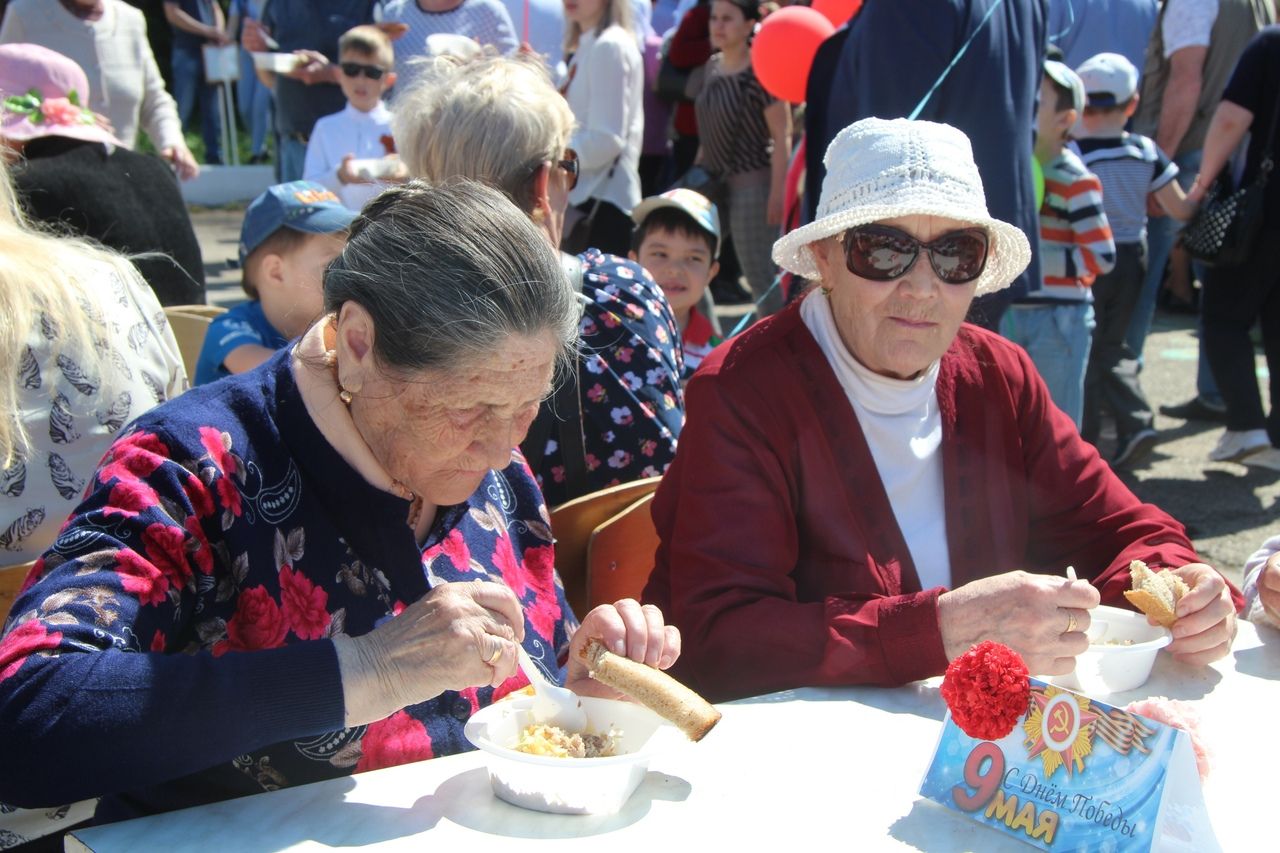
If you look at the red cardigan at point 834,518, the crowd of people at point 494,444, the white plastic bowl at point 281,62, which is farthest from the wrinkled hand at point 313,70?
the red cardigan at point 834,518

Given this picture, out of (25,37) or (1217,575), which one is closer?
(1217,575)

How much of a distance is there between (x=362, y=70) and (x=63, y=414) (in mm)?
3748

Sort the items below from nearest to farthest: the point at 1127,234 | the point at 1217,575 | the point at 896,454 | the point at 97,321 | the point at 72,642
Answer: the point at 72,642, the point at 1217,575, the point at 896,454, the point at 97,321, the point at 1127,234

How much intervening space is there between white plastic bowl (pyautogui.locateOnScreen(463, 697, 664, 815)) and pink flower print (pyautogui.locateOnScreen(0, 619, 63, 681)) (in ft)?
1.63

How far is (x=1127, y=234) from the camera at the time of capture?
5.59 m

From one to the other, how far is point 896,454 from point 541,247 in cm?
89

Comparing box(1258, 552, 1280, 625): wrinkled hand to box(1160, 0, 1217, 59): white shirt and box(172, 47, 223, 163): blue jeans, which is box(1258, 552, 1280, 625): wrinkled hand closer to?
box(1160, 0, 1217, 59): white shirt

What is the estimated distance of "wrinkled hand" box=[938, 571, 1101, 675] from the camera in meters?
1.87

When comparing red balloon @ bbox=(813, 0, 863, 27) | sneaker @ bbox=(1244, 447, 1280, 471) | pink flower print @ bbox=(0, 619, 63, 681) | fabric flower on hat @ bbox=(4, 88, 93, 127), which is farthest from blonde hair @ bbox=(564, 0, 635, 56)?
pink flower print @ bbox=(0, 619, 63, 681)

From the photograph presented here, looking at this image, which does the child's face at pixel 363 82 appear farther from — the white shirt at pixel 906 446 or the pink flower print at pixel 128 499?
the pink flower print at pixel 128 499

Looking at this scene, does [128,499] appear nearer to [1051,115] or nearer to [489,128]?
[489,128]

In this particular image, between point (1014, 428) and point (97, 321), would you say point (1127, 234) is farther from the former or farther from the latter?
point (97, 321)

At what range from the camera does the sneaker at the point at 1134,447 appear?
18.9ft

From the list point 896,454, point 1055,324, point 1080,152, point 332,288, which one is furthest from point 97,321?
point 1080,152
